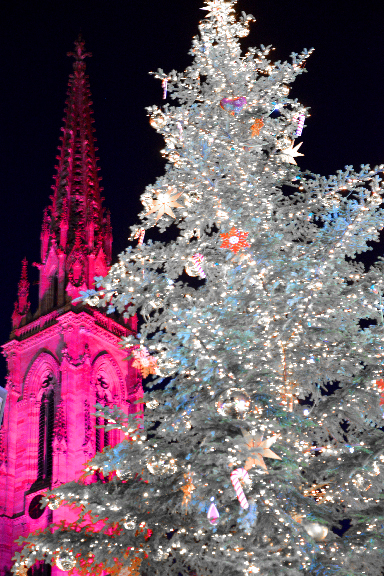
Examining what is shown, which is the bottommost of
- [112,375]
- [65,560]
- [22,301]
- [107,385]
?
[65,560]

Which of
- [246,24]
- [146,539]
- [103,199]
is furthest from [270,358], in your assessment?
[103,199]

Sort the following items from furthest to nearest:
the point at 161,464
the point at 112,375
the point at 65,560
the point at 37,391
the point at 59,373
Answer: the point at 112,375, the point at 37,391, the point at 59,373, the point at 161,464, the point at 65,560

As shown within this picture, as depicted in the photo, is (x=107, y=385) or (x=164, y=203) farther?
(x=107, y=385)

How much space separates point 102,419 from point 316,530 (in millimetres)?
30652

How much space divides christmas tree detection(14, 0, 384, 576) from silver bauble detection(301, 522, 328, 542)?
1.0 inches

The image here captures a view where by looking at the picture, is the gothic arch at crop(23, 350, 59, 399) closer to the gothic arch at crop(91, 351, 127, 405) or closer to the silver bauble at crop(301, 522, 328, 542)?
the gothic arch at crop(91, 351, 127, 405)

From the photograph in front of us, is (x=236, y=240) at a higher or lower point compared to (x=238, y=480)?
higher

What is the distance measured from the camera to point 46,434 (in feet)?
120

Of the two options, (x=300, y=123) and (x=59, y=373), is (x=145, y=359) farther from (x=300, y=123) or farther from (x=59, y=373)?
(x=59, y=373)

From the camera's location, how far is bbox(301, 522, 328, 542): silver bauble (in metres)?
7.99

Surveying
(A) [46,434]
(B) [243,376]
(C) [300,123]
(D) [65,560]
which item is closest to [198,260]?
(B) [243,376]

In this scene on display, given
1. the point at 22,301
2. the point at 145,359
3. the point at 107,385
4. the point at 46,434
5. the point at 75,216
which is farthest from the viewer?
the point at 75,216

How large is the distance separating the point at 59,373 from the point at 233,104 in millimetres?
27144

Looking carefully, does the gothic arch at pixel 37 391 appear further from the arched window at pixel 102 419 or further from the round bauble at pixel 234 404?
the round bauble at pixel 234 404
